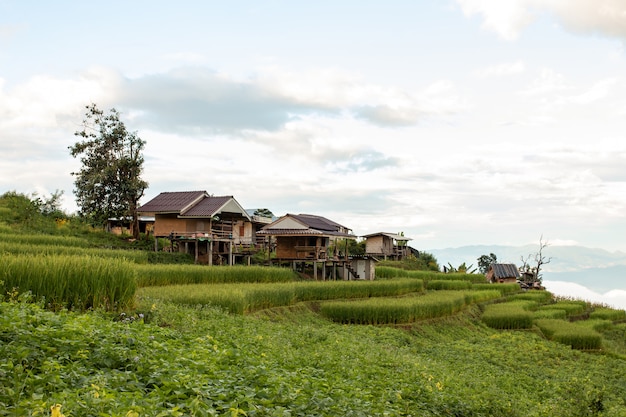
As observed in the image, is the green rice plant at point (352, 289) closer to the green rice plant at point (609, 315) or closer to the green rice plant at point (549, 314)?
the green rice plant at point (549, 314)

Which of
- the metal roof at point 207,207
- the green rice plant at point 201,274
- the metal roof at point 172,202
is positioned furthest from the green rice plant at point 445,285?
the metal roof at point 172,202

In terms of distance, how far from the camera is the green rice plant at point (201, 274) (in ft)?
→ 82.8

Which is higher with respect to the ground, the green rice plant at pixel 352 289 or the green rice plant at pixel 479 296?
the green rice plant at pixel 352 289

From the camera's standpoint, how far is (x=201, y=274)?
1123 inches

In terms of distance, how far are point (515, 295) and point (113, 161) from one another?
118 ft

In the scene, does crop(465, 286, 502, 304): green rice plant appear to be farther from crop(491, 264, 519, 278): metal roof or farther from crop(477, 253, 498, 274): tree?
crop(477, 253, 498, 274): tree

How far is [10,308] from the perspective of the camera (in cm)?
975

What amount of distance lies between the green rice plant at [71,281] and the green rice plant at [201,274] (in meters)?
8.36

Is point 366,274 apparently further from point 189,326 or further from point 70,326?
point 70,326

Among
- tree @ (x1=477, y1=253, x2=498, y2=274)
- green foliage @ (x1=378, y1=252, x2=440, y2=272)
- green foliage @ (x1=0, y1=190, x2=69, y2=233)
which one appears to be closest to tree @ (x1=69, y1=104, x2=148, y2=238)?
green foliage @ (x1=0, y1=190, x2=69, y2=233)

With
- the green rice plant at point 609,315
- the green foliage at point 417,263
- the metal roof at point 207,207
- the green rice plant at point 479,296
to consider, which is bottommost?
the green rice plant at point 609,315

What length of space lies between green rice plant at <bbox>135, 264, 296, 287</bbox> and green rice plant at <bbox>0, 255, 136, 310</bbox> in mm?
8361

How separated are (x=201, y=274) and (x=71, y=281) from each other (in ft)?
50.8

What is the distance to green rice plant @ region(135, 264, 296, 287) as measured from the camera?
2525 centimetres
